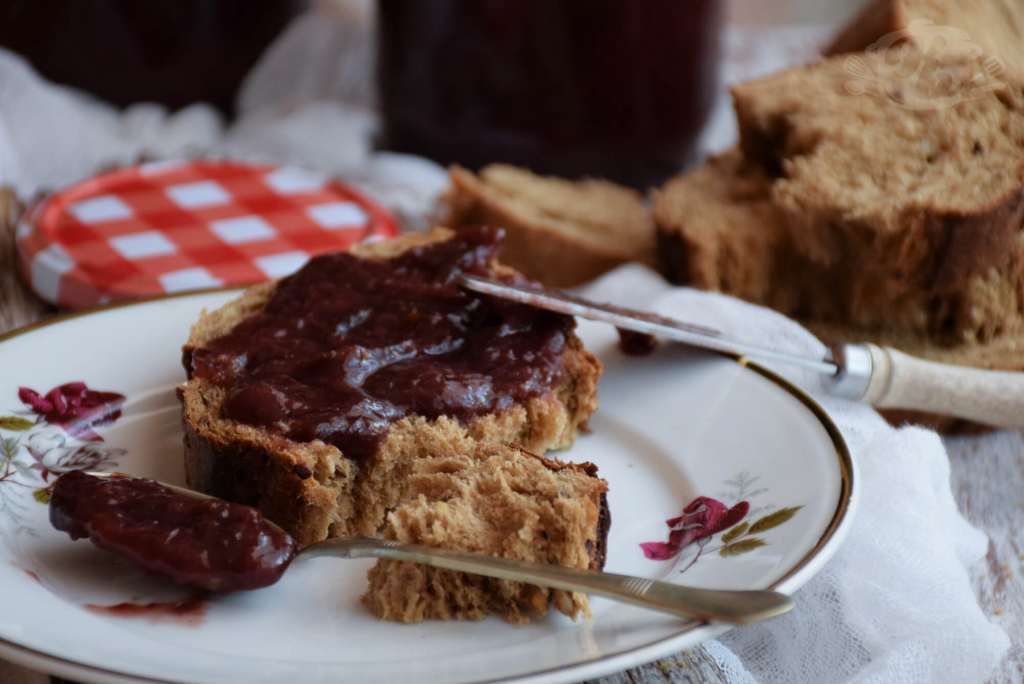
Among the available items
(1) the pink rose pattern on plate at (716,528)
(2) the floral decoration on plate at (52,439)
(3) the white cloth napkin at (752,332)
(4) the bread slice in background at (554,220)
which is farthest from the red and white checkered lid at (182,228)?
(1) the pink rose pattern on plate at (716,528)

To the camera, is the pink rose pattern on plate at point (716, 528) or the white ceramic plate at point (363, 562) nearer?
the white ceramic plate at point (363, 562)

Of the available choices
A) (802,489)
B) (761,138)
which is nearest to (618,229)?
(761,138)

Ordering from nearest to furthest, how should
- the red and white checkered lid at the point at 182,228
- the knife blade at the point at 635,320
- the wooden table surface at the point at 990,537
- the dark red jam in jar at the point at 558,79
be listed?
1. the wooden table surface at the point at 990,537
2. the knife blade at the point at 635,320
3. the red and white checkered lid at the point at 182,228
4. the dark red jam in jar at the point at 558,79

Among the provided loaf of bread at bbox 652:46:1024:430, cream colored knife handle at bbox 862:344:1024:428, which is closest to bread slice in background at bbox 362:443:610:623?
cream colored knife handle at bbox 862:344:1024:428

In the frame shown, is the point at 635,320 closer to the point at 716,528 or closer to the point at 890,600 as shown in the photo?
the point at 716,528

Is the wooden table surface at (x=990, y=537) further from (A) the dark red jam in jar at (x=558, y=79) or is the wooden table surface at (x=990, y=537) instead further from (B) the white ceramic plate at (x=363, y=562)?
(A) the dark red jam in jar at (x=558, y=79)

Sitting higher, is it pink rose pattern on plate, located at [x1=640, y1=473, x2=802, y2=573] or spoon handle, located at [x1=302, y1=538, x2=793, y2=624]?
spoon handle, located at [x1=302, y1=538, x2=793, y2=624]

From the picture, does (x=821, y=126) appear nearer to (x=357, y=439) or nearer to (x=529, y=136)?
(x=529, y=136)

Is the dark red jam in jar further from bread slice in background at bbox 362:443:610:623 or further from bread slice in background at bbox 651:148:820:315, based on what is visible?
bread slice in background at bbox 362:443:610:623
